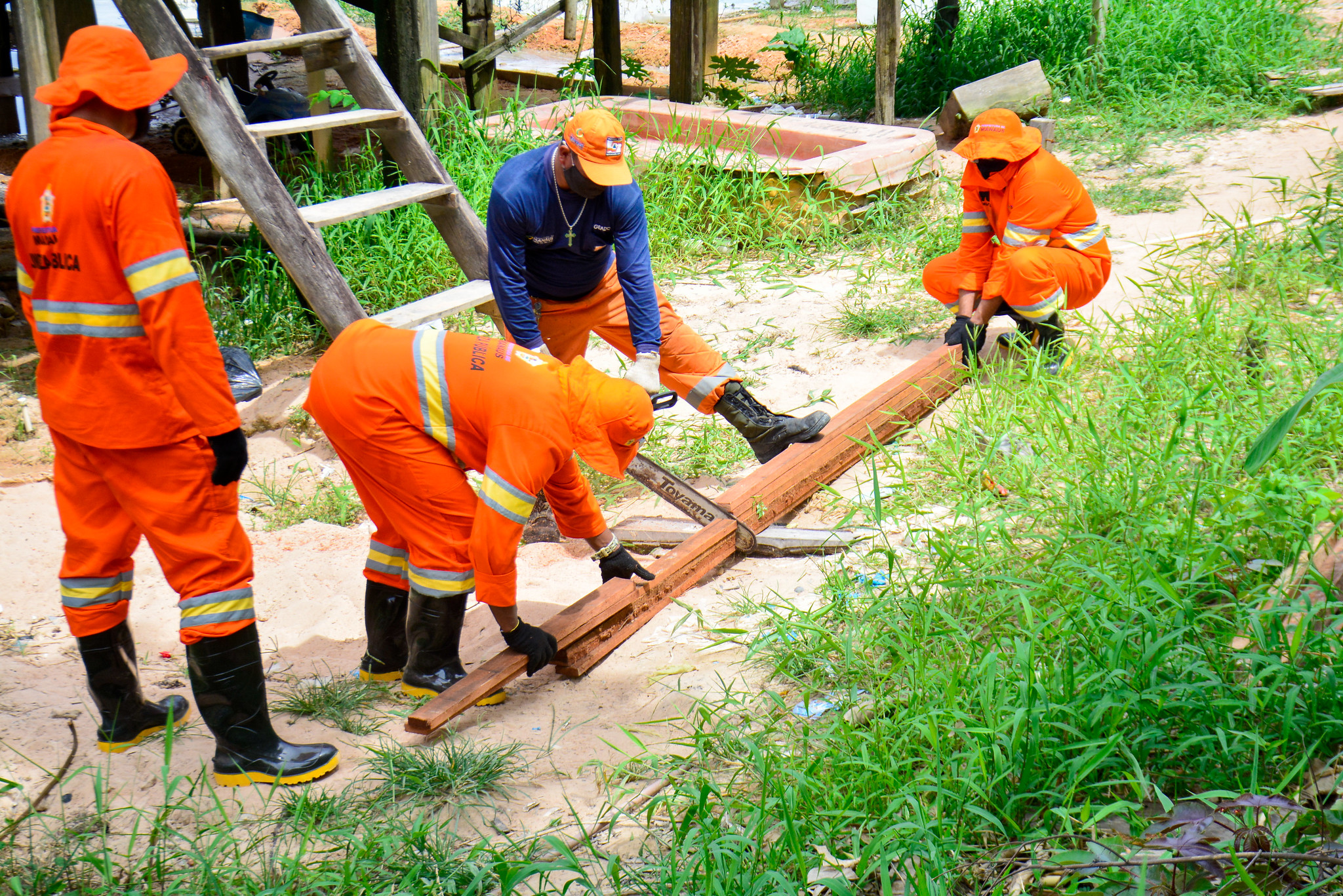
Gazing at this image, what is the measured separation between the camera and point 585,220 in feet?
12.5

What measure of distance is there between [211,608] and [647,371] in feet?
6.16

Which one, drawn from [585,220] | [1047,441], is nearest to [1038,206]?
[1047,441]

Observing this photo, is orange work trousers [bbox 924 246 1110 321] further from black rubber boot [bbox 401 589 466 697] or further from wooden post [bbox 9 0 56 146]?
wooden post [bbox 9 0 56 146]

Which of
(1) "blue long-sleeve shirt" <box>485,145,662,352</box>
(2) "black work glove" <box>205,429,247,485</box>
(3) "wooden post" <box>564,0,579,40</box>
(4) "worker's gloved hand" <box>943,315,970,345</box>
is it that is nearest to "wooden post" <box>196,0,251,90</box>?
(1) "blue long-sleeve shirt" <box>485,145,662,352</box>

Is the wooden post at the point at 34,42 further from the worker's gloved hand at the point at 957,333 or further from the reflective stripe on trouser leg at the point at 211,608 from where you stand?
the worker's gloved hand at the point at 957,333

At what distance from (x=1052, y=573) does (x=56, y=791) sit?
2655mm

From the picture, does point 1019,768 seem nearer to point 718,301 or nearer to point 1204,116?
point 718,301

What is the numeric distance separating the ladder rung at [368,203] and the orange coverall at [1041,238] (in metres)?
2.50

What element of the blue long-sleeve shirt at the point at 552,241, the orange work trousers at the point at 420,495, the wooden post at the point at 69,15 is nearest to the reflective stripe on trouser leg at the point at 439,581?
the orange work trousers at the point at 420,495

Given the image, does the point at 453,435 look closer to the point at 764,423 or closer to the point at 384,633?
the point at 384,633

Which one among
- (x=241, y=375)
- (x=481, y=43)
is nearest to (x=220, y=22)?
(x=481, y=43)

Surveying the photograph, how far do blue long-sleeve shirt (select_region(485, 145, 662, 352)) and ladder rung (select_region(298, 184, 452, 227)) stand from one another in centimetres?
83

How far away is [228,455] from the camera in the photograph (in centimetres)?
246

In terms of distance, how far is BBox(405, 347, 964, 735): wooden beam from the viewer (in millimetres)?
2904
